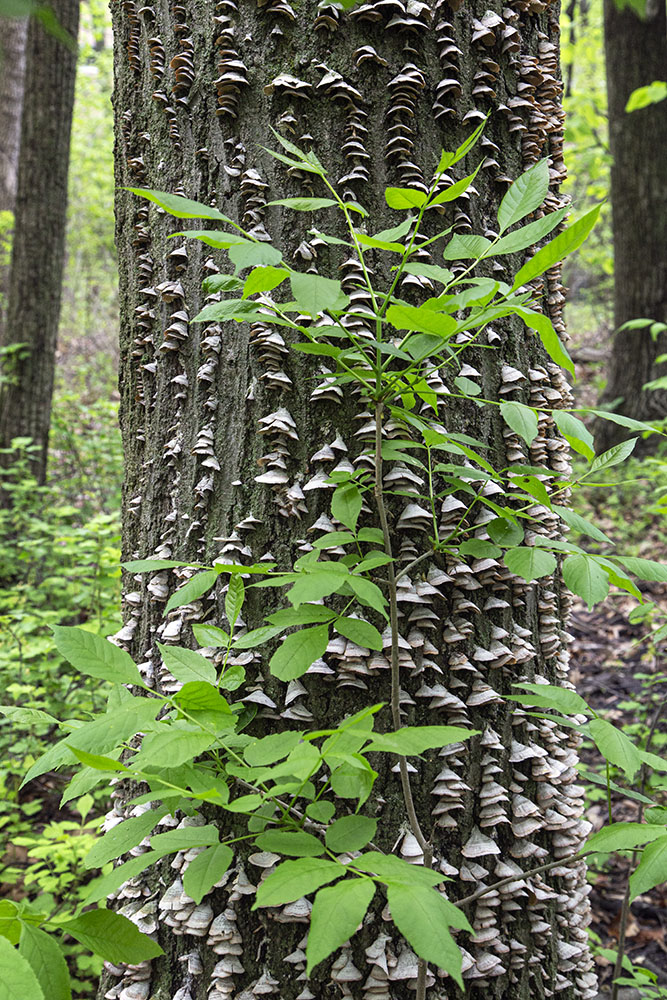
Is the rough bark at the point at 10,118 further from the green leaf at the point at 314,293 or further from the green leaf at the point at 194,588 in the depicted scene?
the green leaf at the point at 314,293

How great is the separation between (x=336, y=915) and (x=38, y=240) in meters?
7.27

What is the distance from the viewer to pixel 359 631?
102 cm

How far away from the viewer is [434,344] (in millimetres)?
1070

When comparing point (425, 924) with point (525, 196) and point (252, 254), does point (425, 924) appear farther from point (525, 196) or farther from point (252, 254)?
point (525, 196)

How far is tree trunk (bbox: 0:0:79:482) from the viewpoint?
6.26 metres

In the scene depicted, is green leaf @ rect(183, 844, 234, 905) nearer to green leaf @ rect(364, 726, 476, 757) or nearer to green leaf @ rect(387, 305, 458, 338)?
green leaf @ rect(364, 726, 476, 757)

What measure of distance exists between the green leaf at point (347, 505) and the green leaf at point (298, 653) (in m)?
0.19

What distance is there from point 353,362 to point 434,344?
0.27 m

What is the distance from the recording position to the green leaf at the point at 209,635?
115cm

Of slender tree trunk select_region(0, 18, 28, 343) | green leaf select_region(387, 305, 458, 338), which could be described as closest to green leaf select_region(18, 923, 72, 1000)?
green leaf select_region(387, 305, 458, 338)

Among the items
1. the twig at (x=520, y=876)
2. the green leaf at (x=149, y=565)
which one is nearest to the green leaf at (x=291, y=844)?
the twig at (x=520, y=876)

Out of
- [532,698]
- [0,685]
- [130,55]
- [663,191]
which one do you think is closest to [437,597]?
[532,698]

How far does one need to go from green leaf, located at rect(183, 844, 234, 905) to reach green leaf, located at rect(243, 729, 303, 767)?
0.48 ft

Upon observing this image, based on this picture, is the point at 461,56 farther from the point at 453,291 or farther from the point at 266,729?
the point at 266,729
